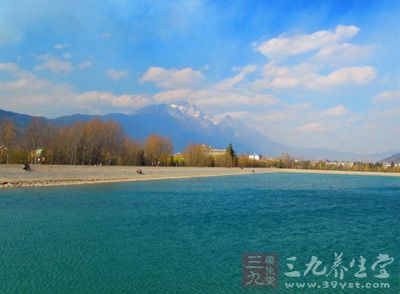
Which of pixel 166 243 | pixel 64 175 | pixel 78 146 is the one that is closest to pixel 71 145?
pixel 78 146

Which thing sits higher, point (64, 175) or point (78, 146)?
point (78, 146)

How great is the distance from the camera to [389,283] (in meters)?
10.4

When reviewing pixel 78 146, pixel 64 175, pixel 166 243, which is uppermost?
pixel 78 146

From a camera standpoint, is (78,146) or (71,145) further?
(78,146)

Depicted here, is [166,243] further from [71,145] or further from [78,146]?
[78,146]

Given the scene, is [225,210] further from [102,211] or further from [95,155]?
[95,155]

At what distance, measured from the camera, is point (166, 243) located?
48.0ft

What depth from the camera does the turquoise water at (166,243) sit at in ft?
33.2

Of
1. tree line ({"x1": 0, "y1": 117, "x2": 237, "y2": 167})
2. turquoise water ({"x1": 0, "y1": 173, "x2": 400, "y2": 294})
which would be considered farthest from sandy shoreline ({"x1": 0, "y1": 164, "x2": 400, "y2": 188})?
turquoise water ({"x1": 0, "y1": 173, "x2": 400, "y2": 294})

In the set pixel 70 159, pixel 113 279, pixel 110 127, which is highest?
pixel 110 127

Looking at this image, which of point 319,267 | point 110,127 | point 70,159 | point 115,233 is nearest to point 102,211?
point 115,233

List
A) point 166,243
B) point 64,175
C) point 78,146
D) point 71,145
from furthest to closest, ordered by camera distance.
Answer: point 78,146 → point 71,145 → point 64,175 → point 166,243

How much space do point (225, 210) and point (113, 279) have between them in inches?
608

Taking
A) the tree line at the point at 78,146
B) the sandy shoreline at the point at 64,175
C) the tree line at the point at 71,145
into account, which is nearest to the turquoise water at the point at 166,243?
the sandy shoreline at the point at 64,175
